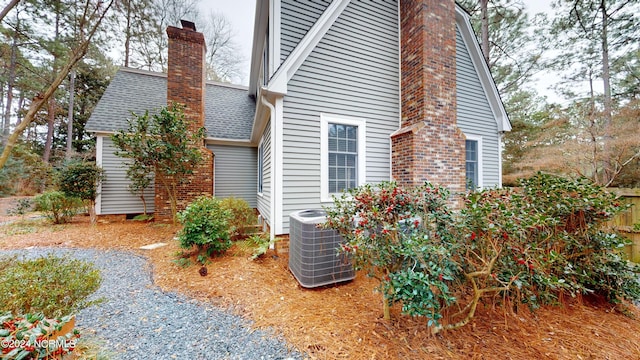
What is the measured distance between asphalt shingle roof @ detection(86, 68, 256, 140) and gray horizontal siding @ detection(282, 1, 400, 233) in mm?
4533

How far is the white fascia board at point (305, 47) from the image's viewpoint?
4207 millimetres

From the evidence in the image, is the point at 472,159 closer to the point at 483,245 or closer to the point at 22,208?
the point at 483,245

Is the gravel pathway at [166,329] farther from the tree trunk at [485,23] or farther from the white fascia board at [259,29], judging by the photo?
the tree trunk at [485,23]

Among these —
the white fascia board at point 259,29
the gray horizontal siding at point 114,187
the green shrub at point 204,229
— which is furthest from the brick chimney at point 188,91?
the green shrub at point 204,229

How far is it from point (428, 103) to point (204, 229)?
208 inches

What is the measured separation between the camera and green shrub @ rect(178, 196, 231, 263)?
3887 mm

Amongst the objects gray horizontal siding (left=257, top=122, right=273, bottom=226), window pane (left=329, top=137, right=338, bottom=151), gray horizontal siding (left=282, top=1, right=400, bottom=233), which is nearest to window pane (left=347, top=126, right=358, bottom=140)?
gray horizontal siding (left=282, top=1, right=400, bottom=233)

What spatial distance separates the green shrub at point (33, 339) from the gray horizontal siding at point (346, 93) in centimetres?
302

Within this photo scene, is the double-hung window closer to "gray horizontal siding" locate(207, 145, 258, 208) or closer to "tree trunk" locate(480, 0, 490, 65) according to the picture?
"tree trunk" locate(480, 0, 490, 65)

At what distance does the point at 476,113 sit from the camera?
685cm

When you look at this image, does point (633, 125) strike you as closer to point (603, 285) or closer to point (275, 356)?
point (603, 285)

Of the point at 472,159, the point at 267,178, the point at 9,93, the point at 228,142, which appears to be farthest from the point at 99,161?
the point at 9,93

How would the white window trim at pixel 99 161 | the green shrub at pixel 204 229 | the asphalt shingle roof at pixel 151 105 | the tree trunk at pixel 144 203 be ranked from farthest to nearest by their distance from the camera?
the asphalt shingle roof at pixel 151 105 → the tree trunk at pixel 144 203 → the white window trim at pixel 99 161 → the green shrub at pixel 204 229

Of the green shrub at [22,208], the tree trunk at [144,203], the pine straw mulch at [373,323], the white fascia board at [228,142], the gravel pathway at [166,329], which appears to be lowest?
the gravel pathway at [166,329]
